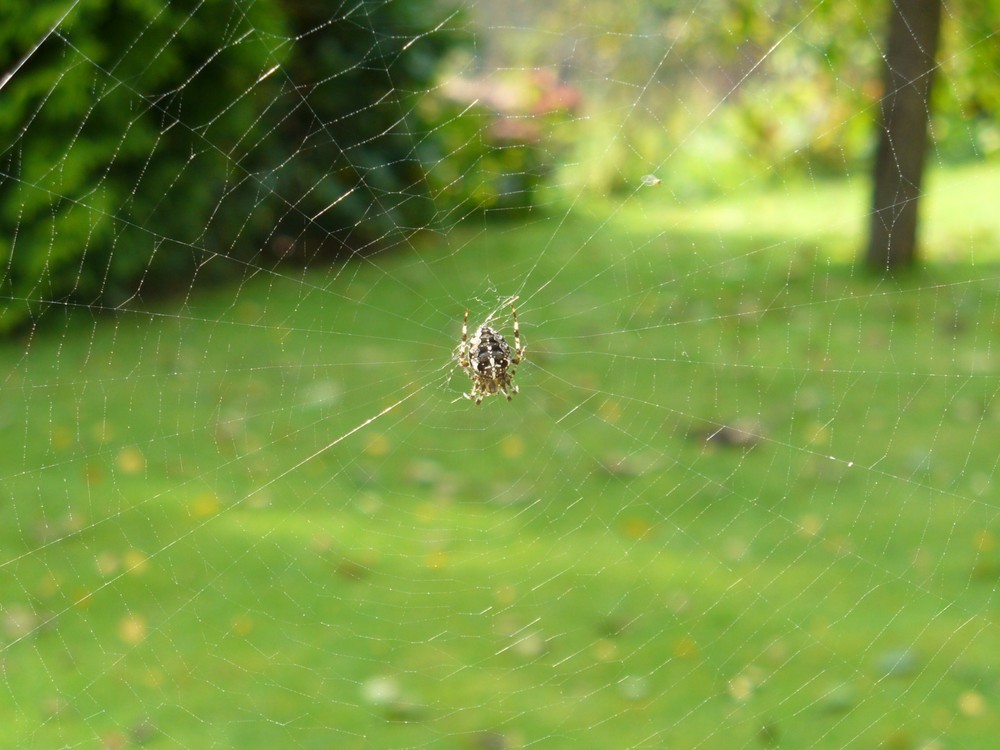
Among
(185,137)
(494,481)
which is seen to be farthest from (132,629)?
(185,137)

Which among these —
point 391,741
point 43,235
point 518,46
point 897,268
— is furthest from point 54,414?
point 518,46

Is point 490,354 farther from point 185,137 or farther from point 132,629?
point 185,137

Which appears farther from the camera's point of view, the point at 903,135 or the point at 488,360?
the point at 903,135

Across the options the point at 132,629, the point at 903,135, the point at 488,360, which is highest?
the point at 903,135

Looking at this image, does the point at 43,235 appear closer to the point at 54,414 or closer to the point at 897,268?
the point at 54,414

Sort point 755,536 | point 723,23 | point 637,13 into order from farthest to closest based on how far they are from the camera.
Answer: point 637,13, point 723,23, point 755,536

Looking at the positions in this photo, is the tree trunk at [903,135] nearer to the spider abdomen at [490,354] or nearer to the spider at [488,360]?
the spider at [488,360]

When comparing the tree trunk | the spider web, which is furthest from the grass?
the tree trunk
